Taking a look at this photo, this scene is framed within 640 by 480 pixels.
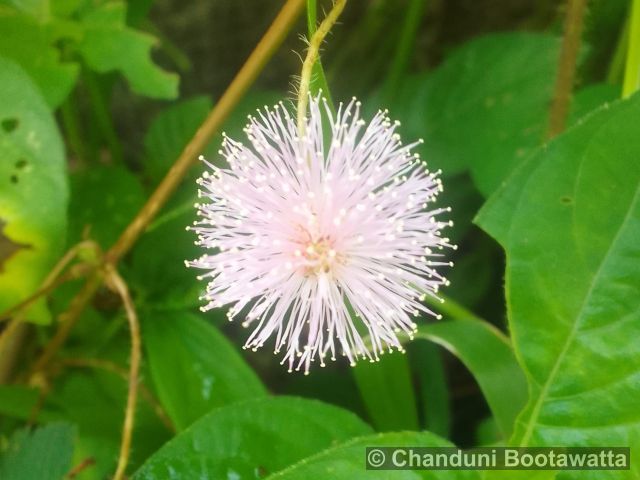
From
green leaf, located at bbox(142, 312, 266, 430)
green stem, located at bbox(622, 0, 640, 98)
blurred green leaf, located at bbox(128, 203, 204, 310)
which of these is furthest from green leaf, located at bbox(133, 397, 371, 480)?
green stem, located at bbox(622, 0, 640, 98)

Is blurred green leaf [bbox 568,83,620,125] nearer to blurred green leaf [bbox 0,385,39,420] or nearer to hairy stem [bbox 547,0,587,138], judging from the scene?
hairy stem [bbox 547,0,587,138]

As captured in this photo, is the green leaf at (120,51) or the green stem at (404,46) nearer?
the green leaf at (120,51)

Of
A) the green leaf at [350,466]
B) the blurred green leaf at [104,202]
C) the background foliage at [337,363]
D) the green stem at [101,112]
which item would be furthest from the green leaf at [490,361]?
the green stem at [101,112]

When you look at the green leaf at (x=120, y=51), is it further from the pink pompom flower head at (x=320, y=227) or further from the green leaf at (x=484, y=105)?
the green leaf at (x=484, y=105)

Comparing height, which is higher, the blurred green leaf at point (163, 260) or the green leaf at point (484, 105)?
the green leaf at point (484, 105)

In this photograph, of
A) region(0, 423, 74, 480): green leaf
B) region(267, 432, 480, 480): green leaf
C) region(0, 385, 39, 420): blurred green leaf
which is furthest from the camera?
region(0, 385, 39, 420): blurred green leaf

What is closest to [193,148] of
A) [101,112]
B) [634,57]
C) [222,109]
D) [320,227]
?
[222,109]
